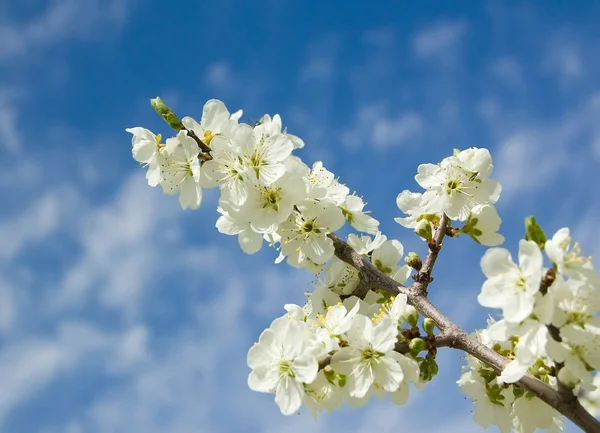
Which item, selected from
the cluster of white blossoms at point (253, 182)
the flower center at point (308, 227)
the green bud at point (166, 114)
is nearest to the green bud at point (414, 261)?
the cluster of white blossoms at point (253, 182)

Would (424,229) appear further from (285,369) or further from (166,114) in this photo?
(166,114)

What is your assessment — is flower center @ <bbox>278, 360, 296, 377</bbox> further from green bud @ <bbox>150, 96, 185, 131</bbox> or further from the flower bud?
green bud @ <bbox>150, 96, 185, 131</bbox>

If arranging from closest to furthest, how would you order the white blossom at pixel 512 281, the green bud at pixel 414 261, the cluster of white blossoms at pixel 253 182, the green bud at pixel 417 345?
the white blossom at pixel 512 281, the green bud at pixel 417 345, the cluster of white blossoms at pixel 253 182, the green bud at pixel 414 261

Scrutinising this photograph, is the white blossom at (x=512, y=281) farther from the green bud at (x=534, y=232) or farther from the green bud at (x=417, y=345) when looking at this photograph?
the green bud at (x=417, y=345)

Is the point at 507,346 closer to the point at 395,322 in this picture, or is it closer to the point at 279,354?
the point at 395,322

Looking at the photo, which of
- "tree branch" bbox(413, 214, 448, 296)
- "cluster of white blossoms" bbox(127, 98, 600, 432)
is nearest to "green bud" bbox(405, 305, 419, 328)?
"cluster of white blossoms" bbox(127, 98, 600, 432)

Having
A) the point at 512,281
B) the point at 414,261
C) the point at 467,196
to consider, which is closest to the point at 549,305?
the point at 512,281

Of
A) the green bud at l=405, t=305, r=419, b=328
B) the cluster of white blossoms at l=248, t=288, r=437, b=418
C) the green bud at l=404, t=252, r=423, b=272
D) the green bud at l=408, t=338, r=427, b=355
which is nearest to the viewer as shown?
the cluster of white blossoms at l=248, t=288, r=437, b=418
